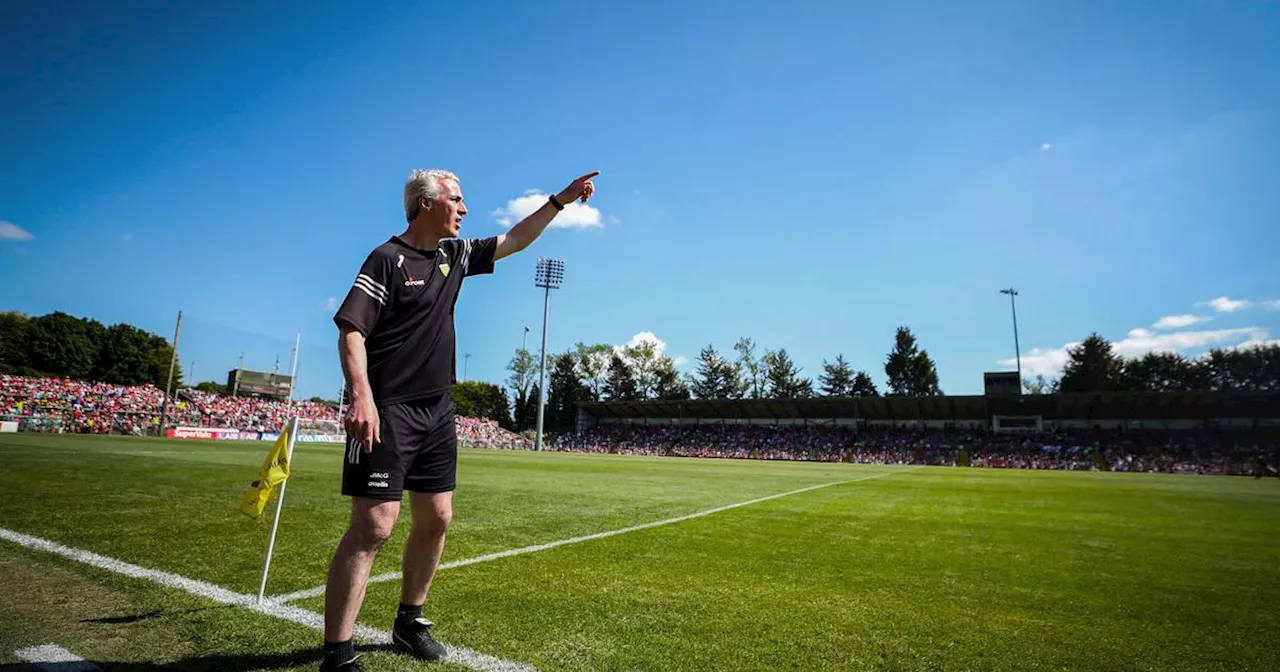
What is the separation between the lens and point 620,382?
88.5 m

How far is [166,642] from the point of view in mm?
2703

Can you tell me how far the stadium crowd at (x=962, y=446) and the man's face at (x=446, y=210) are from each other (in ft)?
164

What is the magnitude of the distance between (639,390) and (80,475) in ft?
259

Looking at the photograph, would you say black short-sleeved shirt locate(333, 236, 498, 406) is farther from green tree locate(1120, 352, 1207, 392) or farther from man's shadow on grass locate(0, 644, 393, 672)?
green tree locate(1120, 352, 1207, 392)

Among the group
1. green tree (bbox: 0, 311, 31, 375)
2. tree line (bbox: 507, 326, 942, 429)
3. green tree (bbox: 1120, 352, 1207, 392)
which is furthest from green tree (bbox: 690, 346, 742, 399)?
green tree (bbox: 0, 311, 31, 375)

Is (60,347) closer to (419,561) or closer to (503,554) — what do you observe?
(503,554)

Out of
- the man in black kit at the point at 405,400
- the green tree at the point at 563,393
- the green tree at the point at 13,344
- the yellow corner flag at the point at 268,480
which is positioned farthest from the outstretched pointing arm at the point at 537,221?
the green tree at the point at 13,344

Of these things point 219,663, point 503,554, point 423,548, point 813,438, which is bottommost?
point 813,438

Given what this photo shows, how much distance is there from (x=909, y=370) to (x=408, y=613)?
91.1 meters

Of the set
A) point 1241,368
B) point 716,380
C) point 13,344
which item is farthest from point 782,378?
point 13,344

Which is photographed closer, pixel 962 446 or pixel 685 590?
pixel 685 590

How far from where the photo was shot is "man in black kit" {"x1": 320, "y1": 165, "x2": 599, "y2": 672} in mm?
2334

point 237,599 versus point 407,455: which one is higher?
point 407,455

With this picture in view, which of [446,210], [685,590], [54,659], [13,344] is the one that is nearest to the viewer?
[54,659]
